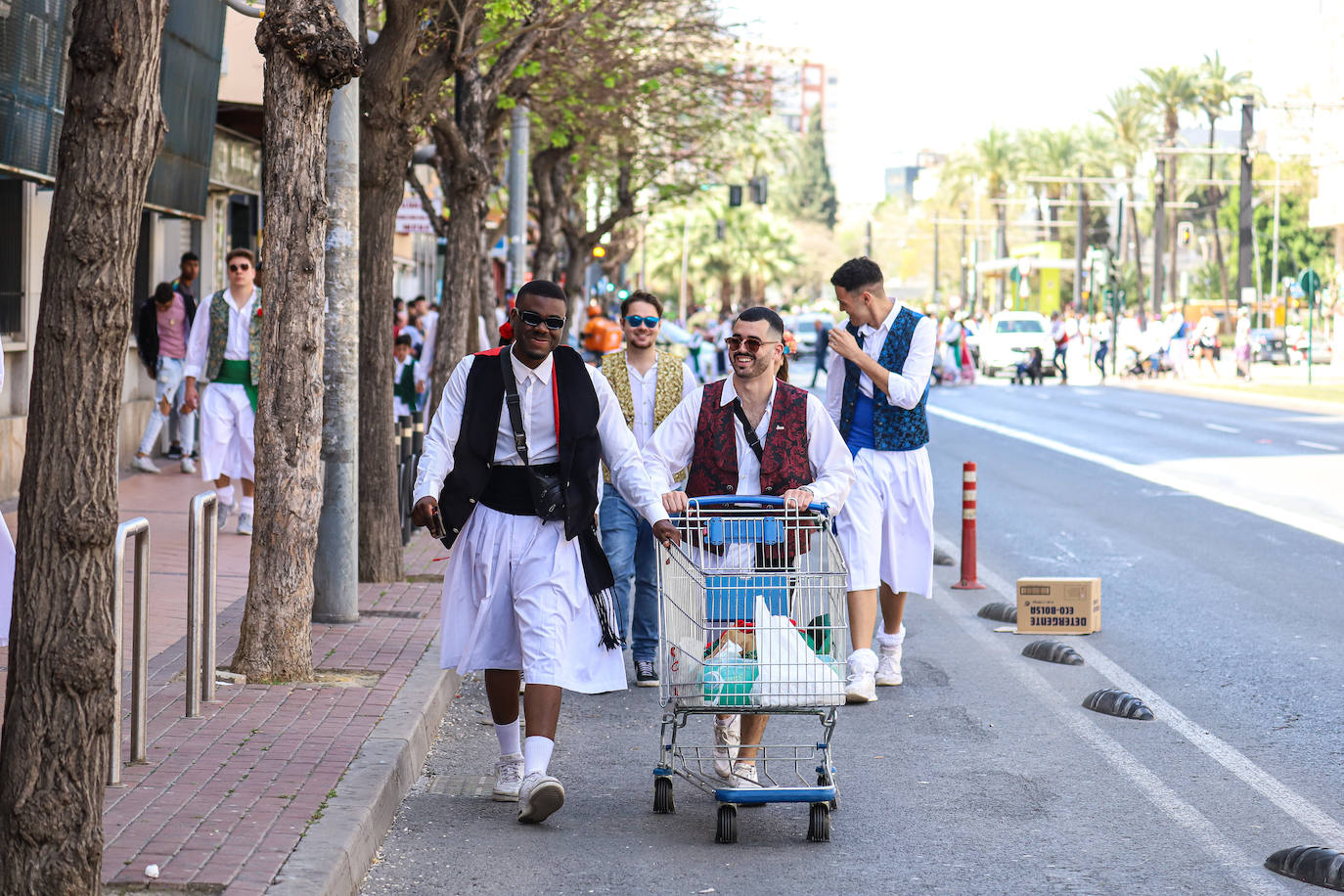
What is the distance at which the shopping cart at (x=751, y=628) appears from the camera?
5742mm

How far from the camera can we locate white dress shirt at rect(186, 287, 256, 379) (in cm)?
1289

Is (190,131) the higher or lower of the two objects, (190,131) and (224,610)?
the higher

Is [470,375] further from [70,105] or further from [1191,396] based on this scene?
[1191,396]

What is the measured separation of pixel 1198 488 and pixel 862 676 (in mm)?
11549

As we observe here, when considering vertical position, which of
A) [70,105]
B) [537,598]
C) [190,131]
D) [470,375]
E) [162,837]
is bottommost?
[162,837]

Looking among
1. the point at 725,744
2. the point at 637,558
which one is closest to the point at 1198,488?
the point at 637,558

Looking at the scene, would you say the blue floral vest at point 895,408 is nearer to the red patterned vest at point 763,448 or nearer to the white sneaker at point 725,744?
the red patterned vest at point 763,448

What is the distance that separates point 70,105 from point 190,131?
45.9ft

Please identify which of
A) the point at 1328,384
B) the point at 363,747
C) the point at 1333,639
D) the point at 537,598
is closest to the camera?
the point at 537,598

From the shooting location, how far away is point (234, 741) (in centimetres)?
672

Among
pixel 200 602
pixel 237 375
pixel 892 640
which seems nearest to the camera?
pixel 200 602

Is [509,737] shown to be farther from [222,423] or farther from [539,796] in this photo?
[222,423]

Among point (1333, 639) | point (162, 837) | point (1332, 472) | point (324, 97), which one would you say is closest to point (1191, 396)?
point (1332, 472)

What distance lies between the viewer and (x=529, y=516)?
6184 millimetres
